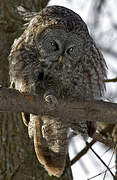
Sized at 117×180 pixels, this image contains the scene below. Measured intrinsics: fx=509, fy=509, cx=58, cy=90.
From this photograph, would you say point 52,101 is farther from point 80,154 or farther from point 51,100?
point 80,154

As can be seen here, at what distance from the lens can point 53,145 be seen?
4449mm

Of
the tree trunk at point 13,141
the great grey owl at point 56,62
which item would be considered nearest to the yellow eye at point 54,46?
the great grey owl at point 56,62

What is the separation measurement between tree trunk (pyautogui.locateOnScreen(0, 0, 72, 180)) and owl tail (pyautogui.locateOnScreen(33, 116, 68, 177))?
0.21 metres

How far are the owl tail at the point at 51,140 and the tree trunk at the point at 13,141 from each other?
212 mm

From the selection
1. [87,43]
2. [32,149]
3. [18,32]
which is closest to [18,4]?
[18,32]

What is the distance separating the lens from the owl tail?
4.34 metres

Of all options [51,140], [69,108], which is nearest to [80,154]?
[51,140]

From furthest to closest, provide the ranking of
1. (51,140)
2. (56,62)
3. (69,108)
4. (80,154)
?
(80,154) < (51,140) < (56,62) < (69,108)

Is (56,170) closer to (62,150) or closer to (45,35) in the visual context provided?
(62,150)

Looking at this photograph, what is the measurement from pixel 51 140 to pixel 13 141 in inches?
13.9

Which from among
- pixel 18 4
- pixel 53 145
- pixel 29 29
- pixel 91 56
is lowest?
pixel 53 145

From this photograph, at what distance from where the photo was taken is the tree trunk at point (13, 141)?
4523 millimetres

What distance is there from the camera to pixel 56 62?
4.19 metres

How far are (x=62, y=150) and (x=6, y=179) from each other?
0.55 metres
